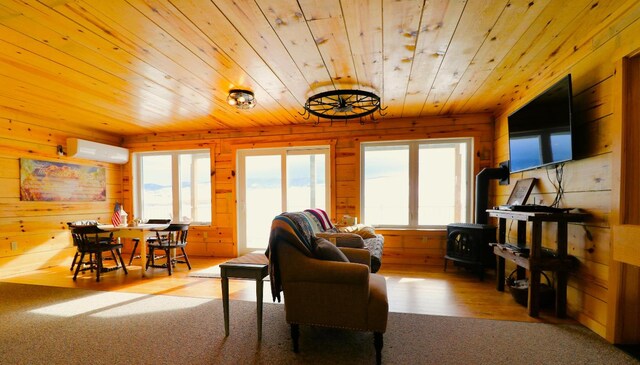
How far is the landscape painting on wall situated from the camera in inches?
157

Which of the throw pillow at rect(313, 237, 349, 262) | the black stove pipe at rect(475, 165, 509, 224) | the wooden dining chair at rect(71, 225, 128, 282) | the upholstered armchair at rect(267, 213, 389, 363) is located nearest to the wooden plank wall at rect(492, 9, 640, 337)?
the black stove pipe at rect(475, 165, 509, 224)

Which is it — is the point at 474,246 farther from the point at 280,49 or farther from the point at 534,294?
the point at 280,49

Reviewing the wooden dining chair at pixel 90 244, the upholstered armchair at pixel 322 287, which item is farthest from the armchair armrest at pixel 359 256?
the wooden dining chair at pixel 90 244

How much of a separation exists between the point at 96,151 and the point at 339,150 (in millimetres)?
4144

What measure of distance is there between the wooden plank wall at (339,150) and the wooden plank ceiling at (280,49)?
2.11 feet

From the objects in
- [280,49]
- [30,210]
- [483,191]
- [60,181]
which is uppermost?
[280,49]

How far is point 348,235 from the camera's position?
2.96 metres

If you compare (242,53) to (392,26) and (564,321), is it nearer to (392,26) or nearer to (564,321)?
(392,26)

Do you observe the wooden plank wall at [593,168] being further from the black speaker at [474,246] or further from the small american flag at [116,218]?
the small american flag at [116,218]

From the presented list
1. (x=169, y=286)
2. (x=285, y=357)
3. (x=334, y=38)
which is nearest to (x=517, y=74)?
(x=334, y=38)

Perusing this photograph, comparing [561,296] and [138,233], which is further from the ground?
[138,233]

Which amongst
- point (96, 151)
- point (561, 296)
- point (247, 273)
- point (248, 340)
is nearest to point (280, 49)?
point (247, 273)

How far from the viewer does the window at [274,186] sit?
4.70m

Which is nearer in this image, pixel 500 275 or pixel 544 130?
pixel 544 130
